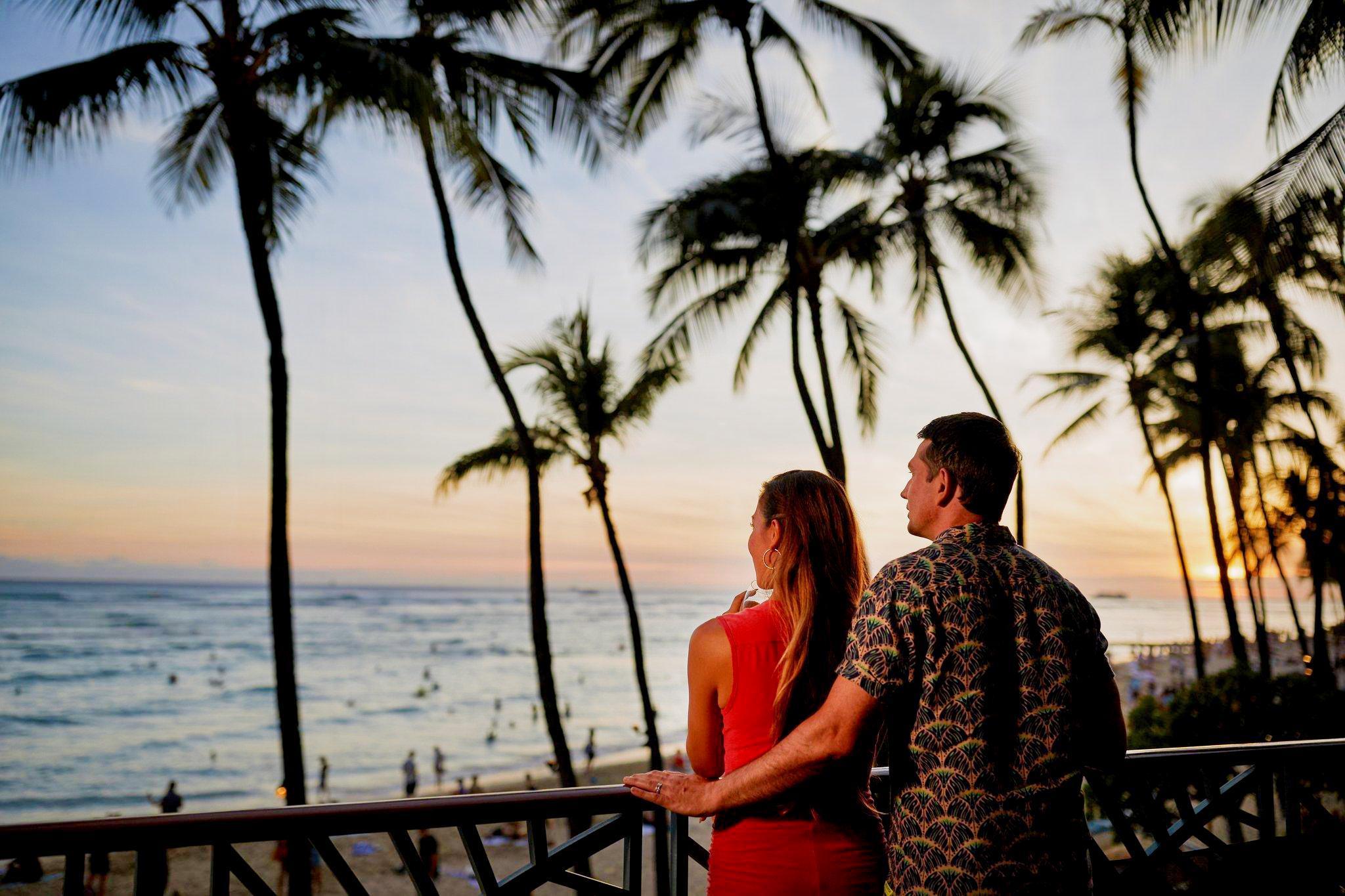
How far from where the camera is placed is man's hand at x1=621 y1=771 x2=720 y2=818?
74.1 inches

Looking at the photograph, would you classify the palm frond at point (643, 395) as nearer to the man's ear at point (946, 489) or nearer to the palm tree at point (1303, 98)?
the palm tree at point (1303, 98)

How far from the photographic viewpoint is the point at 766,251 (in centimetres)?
1606

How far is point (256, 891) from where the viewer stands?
2.19m

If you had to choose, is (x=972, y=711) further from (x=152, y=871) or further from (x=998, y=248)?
(x=998, y=248)

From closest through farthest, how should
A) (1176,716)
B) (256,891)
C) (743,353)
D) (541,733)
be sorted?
(256,891) → (1176,716) → (743,353) → (541,733)

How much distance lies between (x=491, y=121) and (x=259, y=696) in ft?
114

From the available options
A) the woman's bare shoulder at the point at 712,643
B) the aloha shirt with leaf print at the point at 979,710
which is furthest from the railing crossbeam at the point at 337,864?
the aloha shirt with leaf print at the point at 979,710

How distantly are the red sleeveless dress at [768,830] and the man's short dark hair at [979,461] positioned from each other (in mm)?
485

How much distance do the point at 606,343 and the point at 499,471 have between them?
324 centimetres

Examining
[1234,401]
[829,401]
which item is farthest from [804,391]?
[1234,401]

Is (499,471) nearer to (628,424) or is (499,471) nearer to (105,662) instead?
(628,424)

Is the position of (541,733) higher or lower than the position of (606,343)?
lower

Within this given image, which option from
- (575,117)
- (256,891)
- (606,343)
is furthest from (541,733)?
(256,891)

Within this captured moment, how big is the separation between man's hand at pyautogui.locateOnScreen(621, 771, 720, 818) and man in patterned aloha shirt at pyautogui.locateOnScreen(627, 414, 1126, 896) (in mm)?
147
